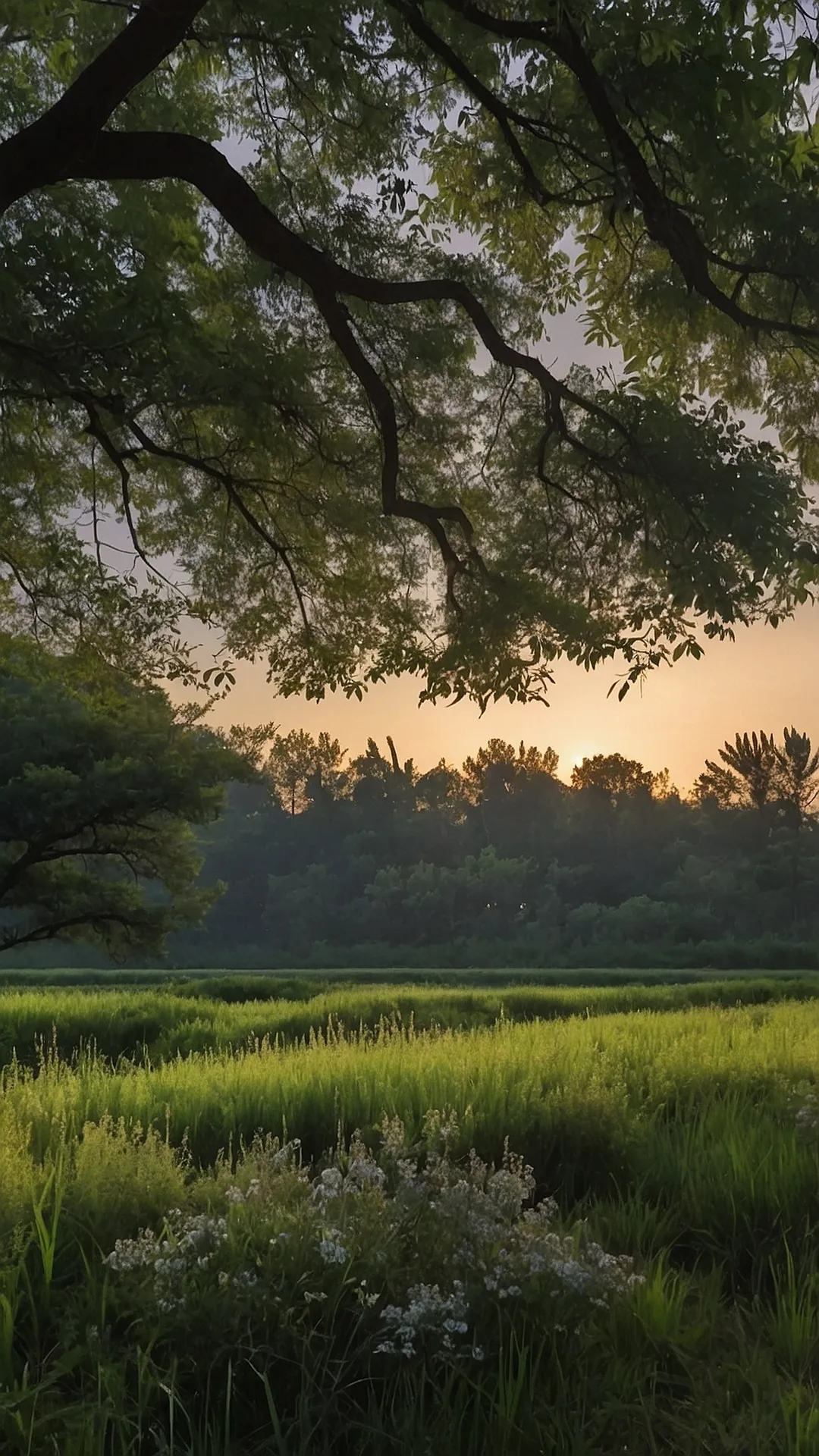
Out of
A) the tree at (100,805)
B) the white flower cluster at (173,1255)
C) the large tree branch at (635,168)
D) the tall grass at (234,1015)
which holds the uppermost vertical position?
the large tree branch at (635,168)

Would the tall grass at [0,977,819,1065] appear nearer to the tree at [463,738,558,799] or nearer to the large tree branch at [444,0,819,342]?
the large tree branch at [444,0,819,342]

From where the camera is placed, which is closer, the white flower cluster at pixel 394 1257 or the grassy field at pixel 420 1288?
the grassy field at pixel 420 1288

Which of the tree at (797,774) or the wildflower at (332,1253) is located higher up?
the tree at (797,774)

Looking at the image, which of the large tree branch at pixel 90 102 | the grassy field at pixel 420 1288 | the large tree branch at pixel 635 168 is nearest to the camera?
the grassy field at pixel 420 1288

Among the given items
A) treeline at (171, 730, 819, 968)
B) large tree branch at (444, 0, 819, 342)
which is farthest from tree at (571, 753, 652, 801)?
large tree branch at (444, 0, 819, 342)

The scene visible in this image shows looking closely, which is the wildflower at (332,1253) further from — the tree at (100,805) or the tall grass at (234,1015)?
the tree at (100,805)

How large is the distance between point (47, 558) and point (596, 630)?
591 centimetres

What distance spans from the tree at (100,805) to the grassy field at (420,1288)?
14.0m

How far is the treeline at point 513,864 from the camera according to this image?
6391 centimetres

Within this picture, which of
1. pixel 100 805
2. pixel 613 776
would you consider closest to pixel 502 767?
pixel 613 776

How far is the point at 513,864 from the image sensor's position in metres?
71.4

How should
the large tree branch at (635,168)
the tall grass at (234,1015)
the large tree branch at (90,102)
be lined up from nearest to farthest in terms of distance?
1. the large tree branch at (635,168)
2. the large tree branch at (90,102)
3. the tall grass at (234,1015)

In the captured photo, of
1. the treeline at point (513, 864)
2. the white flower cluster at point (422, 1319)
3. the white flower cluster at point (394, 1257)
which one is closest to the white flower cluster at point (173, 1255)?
the white flower cluster at point (394, 1257)

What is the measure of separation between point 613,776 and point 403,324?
74.4m
